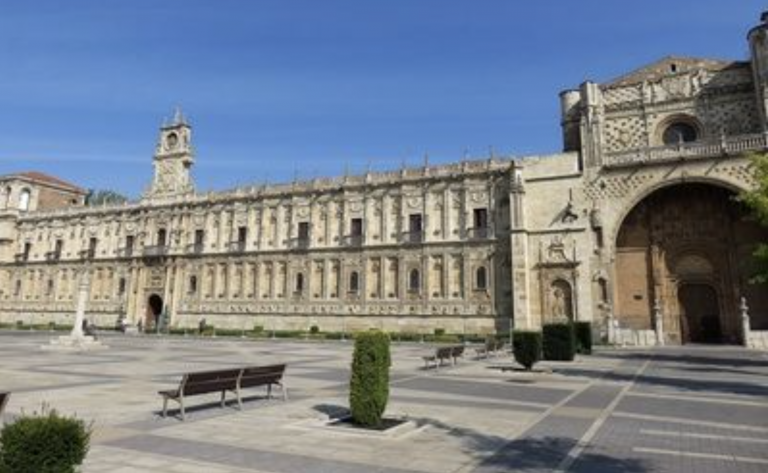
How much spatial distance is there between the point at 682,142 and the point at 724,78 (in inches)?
199

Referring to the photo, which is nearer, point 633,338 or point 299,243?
point 633,338

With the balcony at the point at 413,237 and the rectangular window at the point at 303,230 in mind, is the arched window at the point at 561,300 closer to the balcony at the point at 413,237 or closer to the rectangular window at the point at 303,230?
the balcony at the point at 413,237

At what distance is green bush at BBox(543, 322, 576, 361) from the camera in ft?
75.6

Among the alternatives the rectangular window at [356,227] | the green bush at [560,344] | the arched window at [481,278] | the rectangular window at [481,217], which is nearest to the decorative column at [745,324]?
the green bush at [560,344]

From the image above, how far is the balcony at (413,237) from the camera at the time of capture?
138ft

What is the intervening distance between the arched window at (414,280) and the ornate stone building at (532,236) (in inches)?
3.1

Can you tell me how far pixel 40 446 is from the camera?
4.54 metres

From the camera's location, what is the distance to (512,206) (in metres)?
38.1

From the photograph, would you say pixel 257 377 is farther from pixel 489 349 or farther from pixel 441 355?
pixel 489 349

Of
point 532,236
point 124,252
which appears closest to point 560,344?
point 532,236

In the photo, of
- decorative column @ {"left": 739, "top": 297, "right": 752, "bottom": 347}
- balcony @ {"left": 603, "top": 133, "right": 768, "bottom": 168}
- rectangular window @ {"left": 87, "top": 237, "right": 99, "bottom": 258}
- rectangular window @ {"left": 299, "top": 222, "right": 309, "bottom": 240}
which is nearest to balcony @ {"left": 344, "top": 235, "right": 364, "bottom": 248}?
rectangular window @ {"left": 299, "top": 222, "right": 309, "bottom": 240}

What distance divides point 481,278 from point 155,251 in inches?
1245

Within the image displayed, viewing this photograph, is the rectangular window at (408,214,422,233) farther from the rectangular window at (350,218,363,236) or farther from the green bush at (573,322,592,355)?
the green bush at (573,322,592,355)

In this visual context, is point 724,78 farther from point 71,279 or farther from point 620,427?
point 71,279
